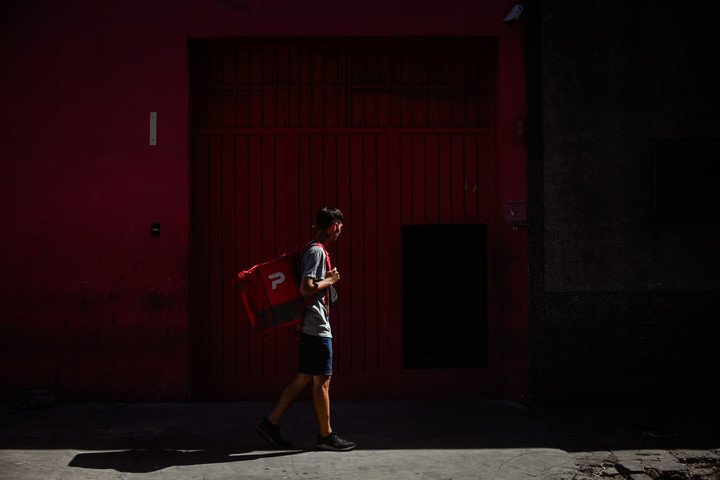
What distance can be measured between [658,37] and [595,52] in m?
0.63

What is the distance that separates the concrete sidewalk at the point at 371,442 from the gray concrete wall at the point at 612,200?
486mm

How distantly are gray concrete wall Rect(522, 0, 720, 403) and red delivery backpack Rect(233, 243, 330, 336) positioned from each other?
2.74 metres

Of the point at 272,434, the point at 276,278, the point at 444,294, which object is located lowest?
the point at 272,434

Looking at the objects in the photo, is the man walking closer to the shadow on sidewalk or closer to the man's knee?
the man's knee

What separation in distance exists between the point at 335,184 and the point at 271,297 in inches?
83.3

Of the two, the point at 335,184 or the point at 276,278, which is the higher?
the point at 335,184

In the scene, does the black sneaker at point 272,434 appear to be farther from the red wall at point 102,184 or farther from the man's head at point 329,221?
the red wall at point 102,184

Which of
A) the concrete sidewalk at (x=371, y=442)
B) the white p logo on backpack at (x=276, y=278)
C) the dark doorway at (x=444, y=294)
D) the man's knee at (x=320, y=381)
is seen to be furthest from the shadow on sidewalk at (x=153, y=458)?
the dark doorway at (x=444, y=294)

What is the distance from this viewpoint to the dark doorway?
24.4ft

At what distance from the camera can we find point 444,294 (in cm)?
745

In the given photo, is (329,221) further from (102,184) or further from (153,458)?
(102,184)

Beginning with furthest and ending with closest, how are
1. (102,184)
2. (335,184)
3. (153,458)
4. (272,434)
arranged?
1. (335,184)
2. (102,184)
3. (272,434)
4. (153,458)

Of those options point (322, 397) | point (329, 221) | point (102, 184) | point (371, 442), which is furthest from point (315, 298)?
point (102, 184)

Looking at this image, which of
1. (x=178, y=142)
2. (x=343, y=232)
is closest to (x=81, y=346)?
(x=178, y=142)
